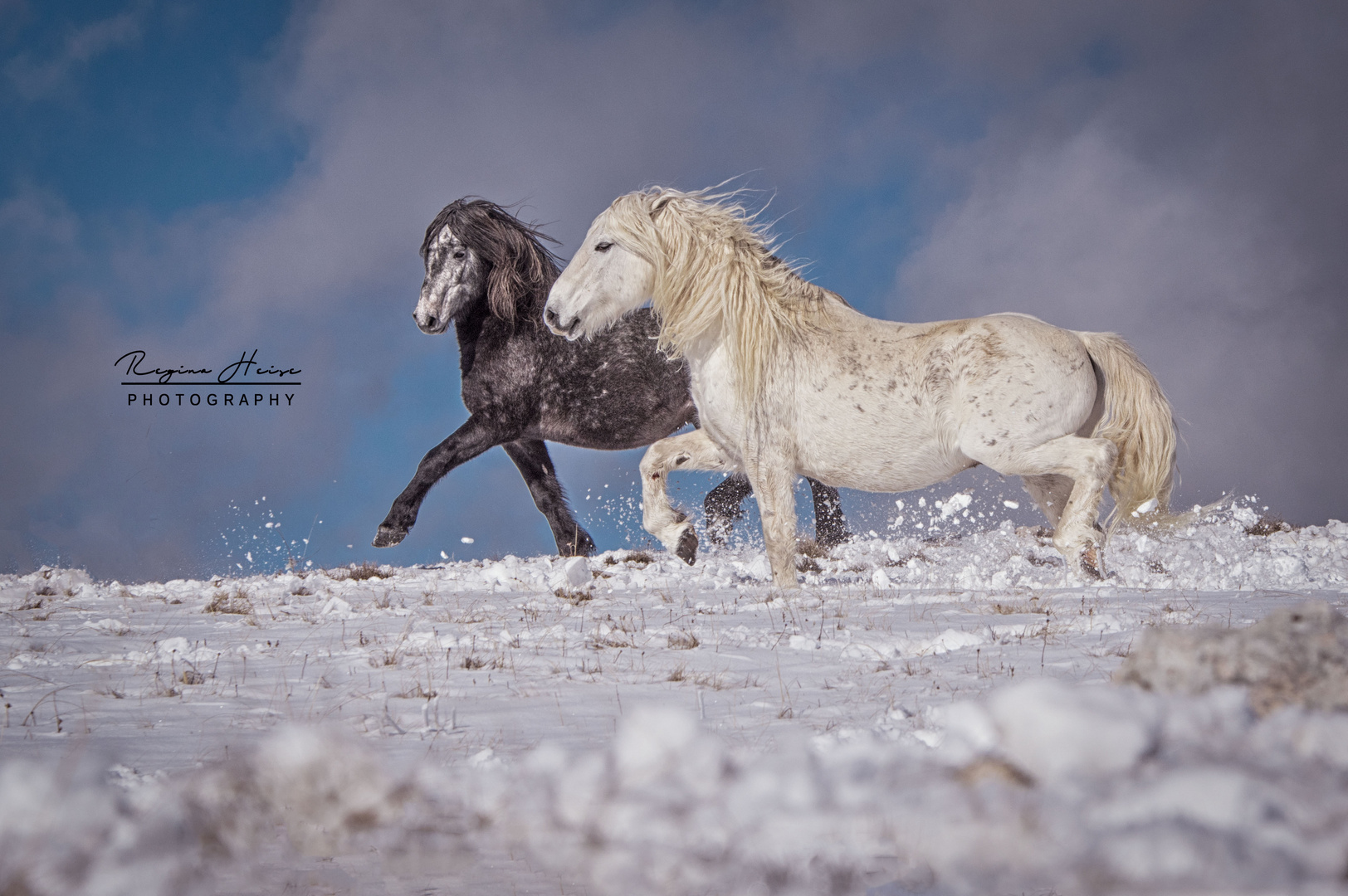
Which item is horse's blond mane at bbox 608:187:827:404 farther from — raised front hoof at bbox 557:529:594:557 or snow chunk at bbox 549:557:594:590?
raised front hoof at bbox 557:529:594:557

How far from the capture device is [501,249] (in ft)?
28.3

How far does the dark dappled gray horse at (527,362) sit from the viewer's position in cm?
845

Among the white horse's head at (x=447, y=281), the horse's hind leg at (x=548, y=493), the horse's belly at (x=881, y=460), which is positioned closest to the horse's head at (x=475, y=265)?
the white horse's head at (x=447, y=281)

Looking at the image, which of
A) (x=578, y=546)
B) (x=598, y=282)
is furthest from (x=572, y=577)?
(x=578, y=546)

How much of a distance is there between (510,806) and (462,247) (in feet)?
25.5

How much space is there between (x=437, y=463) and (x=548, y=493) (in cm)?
152

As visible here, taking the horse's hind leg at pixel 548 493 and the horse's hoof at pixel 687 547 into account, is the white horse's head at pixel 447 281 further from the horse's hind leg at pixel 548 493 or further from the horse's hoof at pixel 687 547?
the horse's hoof at pixel 687 547

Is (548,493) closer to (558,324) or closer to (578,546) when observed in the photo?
(578,546)

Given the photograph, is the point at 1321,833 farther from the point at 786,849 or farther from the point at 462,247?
the point at 462,247

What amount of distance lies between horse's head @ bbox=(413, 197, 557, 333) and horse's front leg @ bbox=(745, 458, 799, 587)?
3.90 metres

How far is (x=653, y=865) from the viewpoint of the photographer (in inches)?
52.7

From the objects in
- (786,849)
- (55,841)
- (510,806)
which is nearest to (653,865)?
(786,849)

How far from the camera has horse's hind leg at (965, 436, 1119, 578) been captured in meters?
5.10

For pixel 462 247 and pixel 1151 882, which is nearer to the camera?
pixel 1151 882
